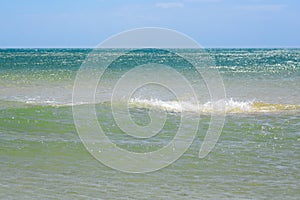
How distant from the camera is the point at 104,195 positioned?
952 cm

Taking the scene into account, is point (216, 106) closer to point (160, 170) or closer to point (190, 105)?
point (190, 105)

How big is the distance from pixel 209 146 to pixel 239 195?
437 cm

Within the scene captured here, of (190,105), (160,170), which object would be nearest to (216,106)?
(190,105)

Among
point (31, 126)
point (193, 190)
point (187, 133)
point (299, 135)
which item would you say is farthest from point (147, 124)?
point (193, 190)

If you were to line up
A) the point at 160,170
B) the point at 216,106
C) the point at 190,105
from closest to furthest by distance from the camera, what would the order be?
the point at 160,170, the point at 216,106, the point at 190,105

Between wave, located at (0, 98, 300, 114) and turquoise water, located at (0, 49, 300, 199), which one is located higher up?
wave, located at (0, 98, 300, 114)

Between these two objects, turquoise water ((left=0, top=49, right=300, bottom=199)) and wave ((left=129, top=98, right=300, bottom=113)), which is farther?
wave ((left=129, top=98, right=300, bottom=113))

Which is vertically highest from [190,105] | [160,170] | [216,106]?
[216,106]

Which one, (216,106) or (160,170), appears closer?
(160,170)

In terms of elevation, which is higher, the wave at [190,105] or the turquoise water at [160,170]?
the wave at [190,105]

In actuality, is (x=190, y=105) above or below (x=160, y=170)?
above

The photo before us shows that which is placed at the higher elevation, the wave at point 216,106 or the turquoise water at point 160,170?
the wave at point 216,106

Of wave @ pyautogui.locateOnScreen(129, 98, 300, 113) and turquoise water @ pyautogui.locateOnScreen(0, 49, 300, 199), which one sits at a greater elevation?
wave @ pyautogui.locateOnScreen(129, 98, 300, 113)

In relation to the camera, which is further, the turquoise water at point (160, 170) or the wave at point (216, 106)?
the wave at point (216, 106)
